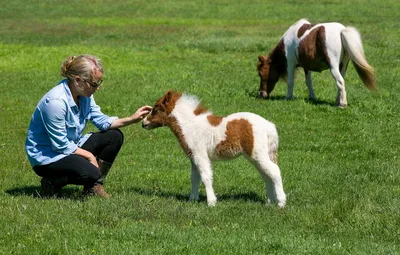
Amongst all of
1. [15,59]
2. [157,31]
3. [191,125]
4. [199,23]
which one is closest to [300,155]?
[191,125]

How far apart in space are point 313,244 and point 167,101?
287 centimetres

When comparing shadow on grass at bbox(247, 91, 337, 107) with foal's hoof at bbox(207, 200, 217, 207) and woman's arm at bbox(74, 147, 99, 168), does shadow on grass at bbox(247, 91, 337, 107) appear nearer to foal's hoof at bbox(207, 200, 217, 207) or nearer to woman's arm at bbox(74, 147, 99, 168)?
foal's hoof at bbox(207, 200, 217, 207)

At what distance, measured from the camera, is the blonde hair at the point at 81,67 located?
8.59 metres

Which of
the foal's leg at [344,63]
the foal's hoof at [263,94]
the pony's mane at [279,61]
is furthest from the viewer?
the pony's mane at [279,61]

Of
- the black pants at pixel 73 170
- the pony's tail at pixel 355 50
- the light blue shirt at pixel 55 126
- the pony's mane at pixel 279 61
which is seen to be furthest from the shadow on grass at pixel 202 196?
the pony's mane at pixel 279 61

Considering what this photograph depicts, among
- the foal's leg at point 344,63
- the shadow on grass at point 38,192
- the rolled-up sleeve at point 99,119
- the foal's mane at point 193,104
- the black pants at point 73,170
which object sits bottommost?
the foal's leg at point 344,63

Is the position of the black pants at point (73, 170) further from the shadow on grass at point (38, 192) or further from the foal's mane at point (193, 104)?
the foal's mane at point (193, 104)

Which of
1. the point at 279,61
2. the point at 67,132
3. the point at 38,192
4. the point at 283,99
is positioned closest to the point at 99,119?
the point at 67,132

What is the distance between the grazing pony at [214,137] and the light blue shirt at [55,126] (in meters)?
0.86

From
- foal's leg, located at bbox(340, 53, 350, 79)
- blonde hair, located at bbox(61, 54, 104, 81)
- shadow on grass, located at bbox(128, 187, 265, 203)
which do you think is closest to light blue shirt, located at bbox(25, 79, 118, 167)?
blonde hair, located at bbox(61, 54, 104, 81)

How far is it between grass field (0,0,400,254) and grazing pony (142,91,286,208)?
0.32 metres

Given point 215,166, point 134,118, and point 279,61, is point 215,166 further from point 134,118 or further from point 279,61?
point 279,61

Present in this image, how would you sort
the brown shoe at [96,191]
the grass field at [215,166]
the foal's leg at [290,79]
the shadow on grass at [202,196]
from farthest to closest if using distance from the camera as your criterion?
the foal's leg at [290,79] → the shadow on grass at [202,196] → the brown shoe at [96,191] → the grass field at [215,166]

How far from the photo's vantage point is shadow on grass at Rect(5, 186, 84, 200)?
9.24 meters
